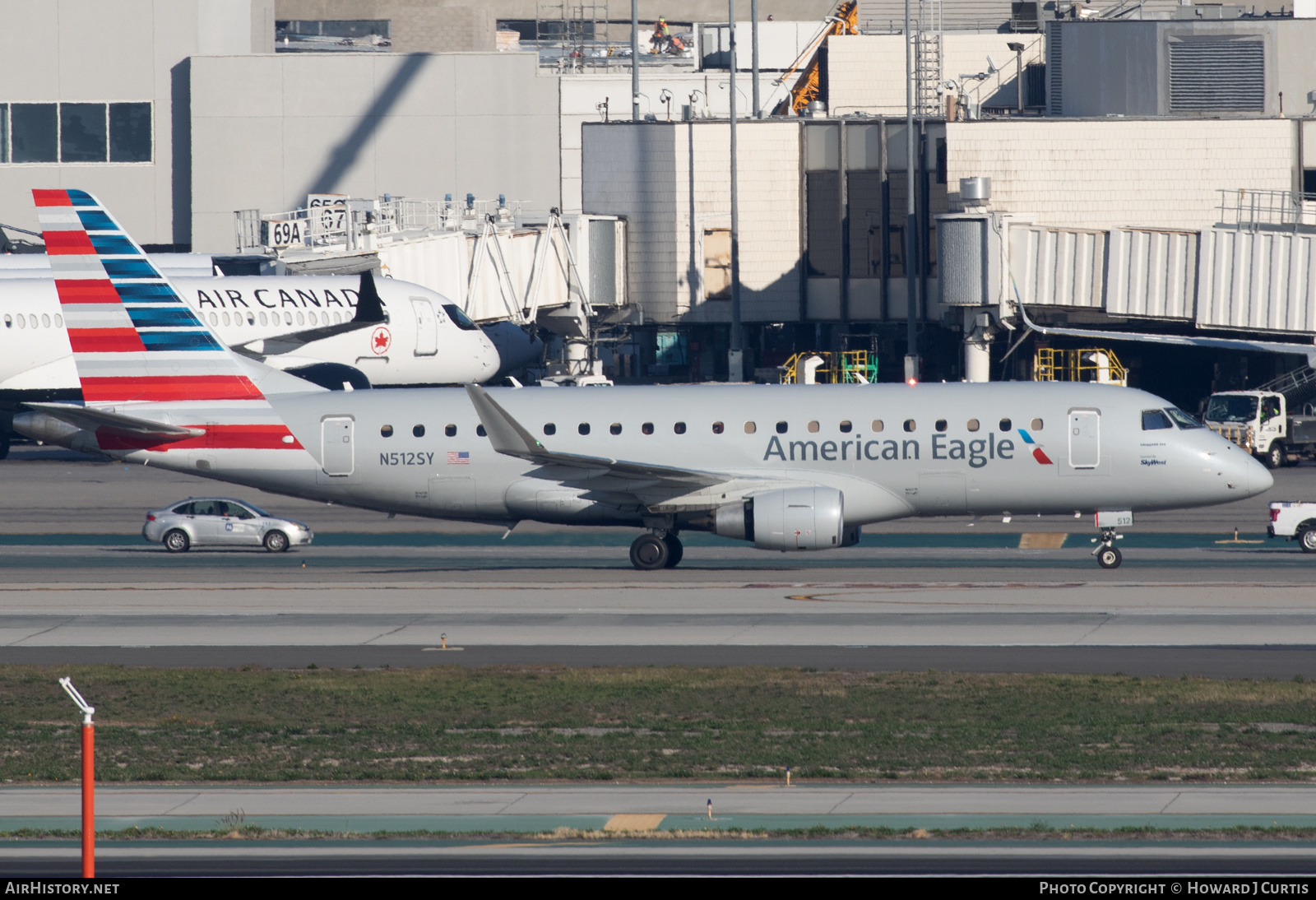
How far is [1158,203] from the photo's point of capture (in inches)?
2896

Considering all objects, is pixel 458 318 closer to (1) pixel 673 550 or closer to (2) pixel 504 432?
(1) pixel 673 550

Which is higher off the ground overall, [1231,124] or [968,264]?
[1231,124]

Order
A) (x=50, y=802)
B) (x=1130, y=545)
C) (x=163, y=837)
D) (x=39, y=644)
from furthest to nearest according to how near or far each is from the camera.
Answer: (x=1130, y=545), (x=39, y=644), (x=50, y=802), (x=163, y=837)

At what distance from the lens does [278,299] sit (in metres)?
64.9

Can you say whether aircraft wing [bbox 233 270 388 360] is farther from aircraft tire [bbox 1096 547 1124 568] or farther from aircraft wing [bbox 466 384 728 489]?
aircraft tire [bbox 1096 547 1124 568]

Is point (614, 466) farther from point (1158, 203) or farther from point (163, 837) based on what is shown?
point (1158, 203)

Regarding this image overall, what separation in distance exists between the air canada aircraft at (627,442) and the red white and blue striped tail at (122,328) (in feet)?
0.15

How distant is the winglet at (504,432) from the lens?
39000 mm

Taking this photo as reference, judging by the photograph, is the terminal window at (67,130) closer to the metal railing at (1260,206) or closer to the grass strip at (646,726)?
the metal railing at (1260,206)

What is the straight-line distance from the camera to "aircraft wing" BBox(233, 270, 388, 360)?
6400 cm

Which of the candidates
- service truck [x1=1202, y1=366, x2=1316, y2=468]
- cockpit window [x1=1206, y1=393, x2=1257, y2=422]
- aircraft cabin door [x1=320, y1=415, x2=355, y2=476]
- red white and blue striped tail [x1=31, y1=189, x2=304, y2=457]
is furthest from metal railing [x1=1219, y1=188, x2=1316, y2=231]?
red white and blue striped tail [x1=31, y1=189, x2=304, y2=457]

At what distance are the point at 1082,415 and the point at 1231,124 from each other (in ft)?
126

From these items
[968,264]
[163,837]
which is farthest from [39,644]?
[968,264]

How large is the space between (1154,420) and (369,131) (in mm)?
67790
